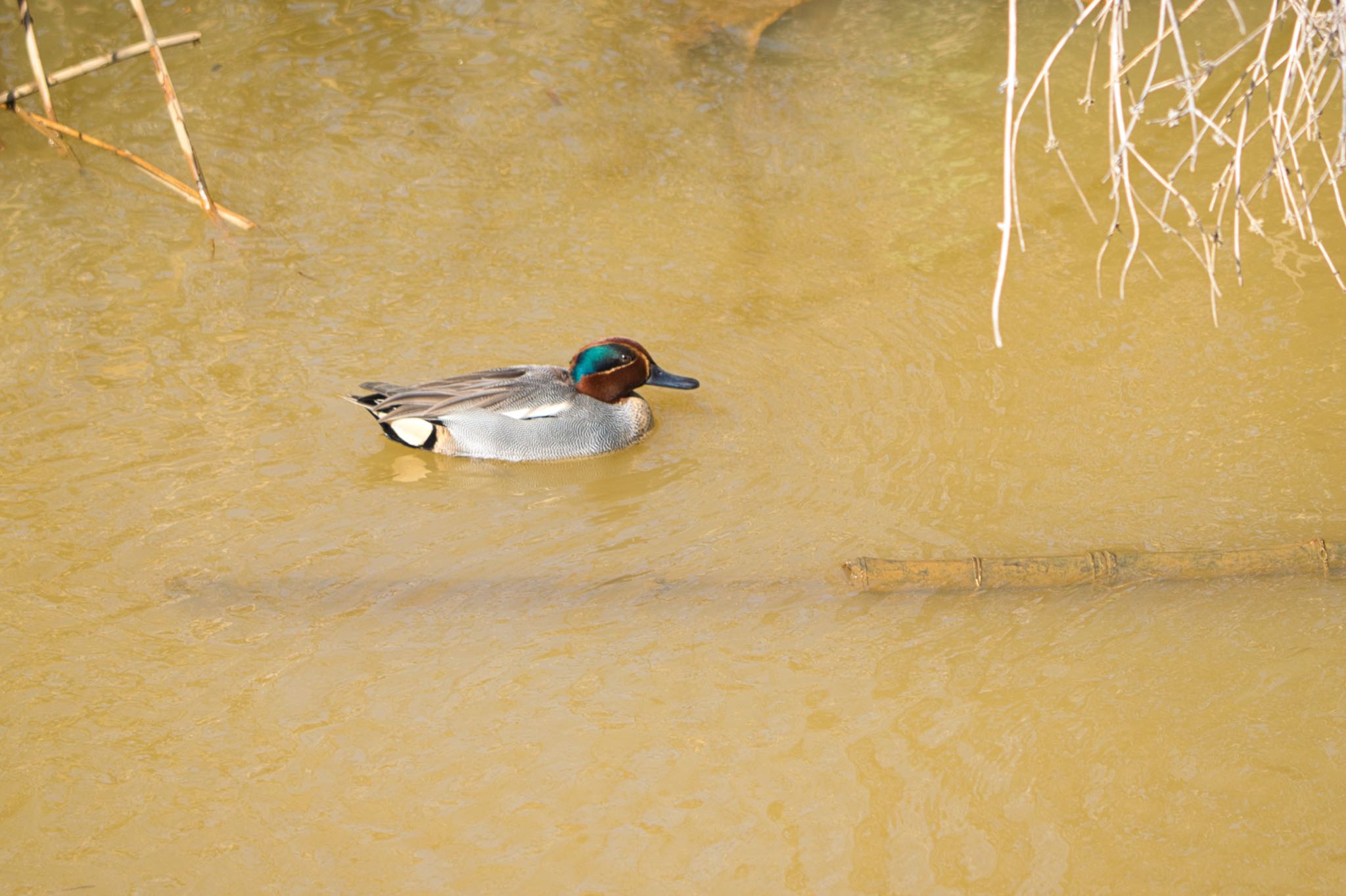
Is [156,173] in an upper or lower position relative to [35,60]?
lower

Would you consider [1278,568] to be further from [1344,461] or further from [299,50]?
[299,50]

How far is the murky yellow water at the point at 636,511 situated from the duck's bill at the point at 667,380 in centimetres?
21

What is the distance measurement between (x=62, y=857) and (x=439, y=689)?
1.20 meters

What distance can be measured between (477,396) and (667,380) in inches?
35.4

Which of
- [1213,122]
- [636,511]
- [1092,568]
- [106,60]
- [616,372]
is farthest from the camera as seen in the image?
[616,372]

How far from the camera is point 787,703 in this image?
403 centimetres

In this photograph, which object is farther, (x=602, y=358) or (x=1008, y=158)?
(x=602, y=358)

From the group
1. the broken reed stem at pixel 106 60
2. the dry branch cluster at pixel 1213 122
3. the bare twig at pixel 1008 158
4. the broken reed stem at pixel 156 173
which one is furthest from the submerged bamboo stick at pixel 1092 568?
A: the broken reed stem at pixel 156 173

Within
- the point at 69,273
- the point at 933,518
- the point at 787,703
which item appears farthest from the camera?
the point at 69,273

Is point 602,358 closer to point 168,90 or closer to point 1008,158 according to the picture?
point 168,90

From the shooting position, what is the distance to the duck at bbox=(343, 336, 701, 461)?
5.46 m

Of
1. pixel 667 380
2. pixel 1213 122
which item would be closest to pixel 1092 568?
pixel 1213 122

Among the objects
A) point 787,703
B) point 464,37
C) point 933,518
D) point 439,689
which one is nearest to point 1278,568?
point 933,518

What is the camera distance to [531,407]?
18.3 feet
